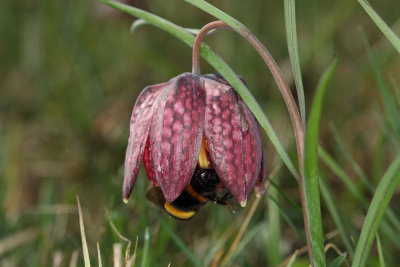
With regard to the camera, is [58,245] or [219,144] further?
[58,245]

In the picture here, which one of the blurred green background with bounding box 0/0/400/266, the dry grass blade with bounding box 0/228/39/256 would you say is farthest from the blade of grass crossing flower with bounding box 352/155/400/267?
the dry grass blade with bounding box 0/228/39/256

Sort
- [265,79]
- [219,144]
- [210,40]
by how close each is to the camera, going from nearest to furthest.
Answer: [219,144]
[265,79]
[210,40]

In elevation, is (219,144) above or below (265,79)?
above

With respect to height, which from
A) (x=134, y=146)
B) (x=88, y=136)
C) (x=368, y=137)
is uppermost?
(x=134, y=146)

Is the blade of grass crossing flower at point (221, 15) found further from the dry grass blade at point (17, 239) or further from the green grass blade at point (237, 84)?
the dry grass blade at point (17, 239)

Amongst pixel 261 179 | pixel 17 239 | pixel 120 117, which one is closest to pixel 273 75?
pixel 261 179

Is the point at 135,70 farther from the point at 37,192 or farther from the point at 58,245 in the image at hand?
the point at 58,245

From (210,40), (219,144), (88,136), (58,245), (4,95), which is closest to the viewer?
(219,144)

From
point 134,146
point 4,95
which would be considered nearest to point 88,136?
point 4,95
